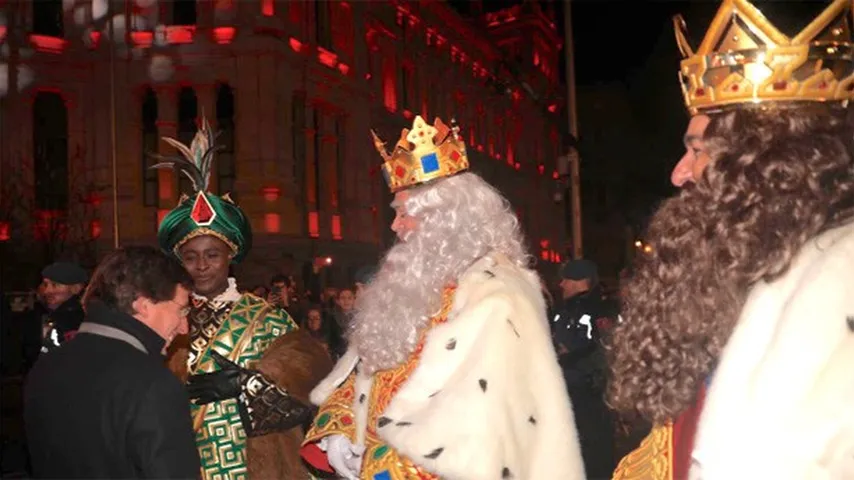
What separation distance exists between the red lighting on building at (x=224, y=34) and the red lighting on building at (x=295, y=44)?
64.5 inches

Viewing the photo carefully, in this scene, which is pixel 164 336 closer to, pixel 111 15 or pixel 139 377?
pixel 139 377

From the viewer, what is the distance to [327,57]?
28094mm

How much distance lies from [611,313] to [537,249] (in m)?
43.9

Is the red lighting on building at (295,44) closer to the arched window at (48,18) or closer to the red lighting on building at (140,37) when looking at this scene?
the red lighting on building at (140,37)

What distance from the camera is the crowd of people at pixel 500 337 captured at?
201 cm

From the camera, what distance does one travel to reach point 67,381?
312cm

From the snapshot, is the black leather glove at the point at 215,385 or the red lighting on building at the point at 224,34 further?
the red lighting on building at the point at 224,34

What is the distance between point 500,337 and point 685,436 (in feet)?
4.25

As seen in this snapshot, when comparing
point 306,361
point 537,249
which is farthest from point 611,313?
point 537,249

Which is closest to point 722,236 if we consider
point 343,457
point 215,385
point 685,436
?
point 685,436

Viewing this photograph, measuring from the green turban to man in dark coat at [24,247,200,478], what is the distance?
6.13 feet

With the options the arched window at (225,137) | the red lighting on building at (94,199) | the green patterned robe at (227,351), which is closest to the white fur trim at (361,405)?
the green patterned robe at (227,351)

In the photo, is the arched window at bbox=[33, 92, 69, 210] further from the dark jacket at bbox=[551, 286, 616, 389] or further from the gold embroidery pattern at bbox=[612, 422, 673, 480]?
the gold embroidery pattern at bbox=[612, 422, 673, 480]

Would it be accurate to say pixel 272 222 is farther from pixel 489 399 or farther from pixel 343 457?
pixel 489 399
